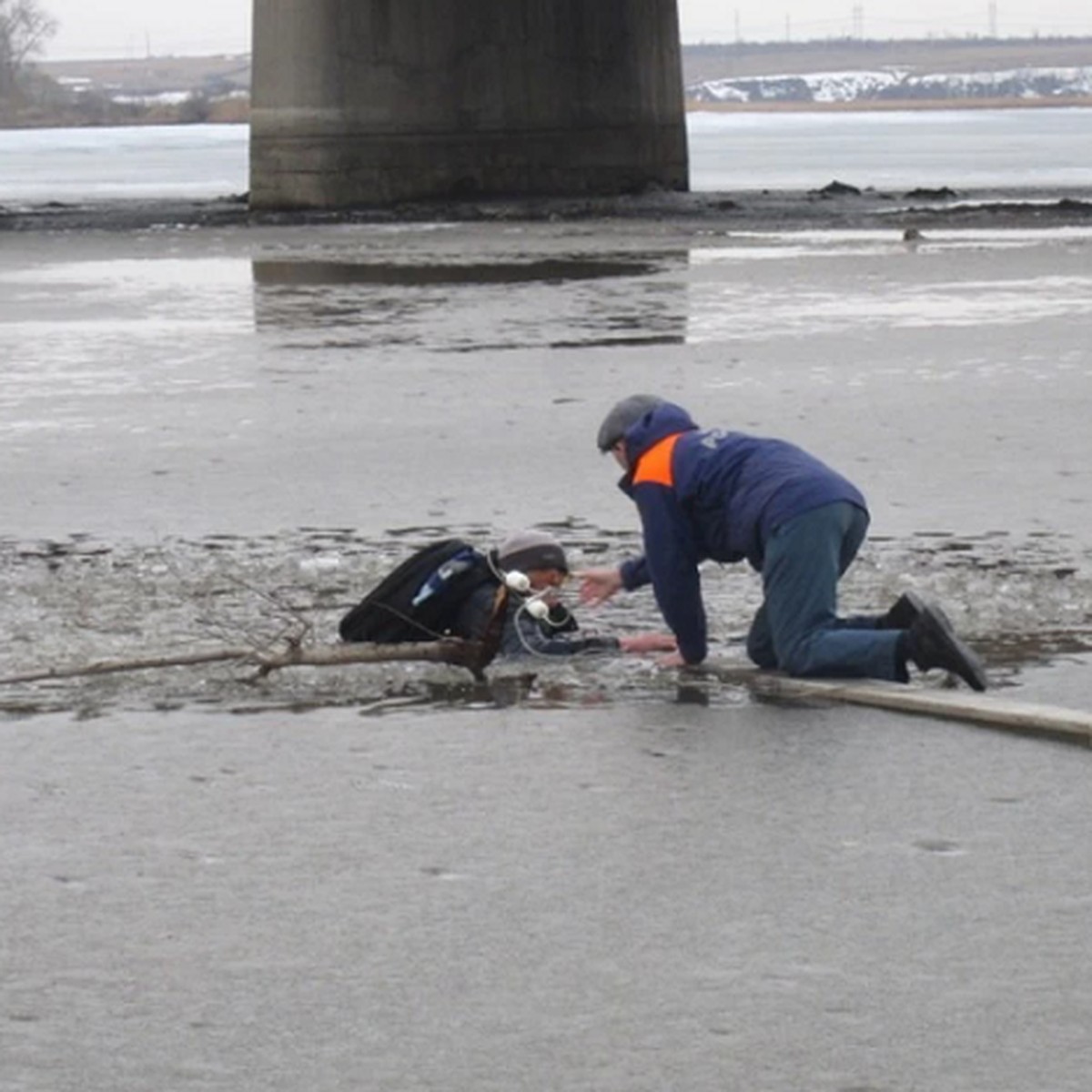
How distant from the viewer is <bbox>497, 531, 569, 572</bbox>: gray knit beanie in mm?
8672

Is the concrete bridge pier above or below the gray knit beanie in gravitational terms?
above

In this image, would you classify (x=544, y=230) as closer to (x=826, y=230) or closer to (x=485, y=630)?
(x=826, y=230)

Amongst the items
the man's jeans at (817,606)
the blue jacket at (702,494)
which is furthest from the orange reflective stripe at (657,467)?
the man's jeans at (817,606)

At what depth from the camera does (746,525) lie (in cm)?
813

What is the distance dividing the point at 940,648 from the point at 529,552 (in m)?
1.25

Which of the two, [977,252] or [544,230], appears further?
[544,230]

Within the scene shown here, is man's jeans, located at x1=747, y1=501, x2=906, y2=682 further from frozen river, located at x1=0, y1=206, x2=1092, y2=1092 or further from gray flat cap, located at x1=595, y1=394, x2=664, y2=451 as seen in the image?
gray flat cap, located at x1=595, y1=394, x2=664, y2=451

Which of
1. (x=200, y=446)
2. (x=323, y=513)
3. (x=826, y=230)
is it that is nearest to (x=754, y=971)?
(x=323, y=513)

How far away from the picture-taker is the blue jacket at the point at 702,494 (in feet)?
26.7

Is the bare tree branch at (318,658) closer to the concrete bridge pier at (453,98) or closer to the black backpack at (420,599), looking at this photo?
the black backpack at (420,599)

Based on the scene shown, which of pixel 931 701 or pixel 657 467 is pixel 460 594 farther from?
pixel 931 701

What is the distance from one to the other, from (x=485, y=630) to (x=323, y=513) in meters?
3.80

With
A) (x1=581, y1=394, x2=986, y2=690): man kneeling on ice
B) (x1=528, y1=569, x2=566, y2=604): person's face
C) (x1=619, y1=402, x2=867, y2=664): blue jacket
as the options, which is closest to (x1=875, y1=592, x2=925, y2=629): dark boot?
(x1=581, y1=394, x2=986, y2=690): man kneeling on ice

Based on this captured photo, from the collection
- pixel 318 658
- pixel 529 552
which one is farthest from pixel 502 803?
pixel 529 552
